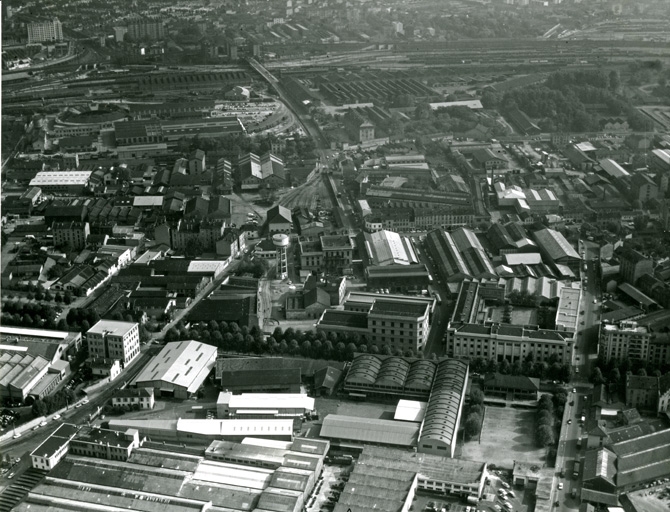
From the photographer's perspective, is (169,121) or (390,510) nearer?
(390,510)

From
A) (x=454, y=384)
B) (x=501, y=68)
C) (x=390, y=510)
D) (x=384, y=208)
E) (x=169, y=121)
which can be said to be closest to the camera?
(x=390, y=510)

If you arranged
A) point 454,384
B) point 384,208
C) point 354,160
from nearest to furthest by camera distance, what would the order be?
1. point 454,384
2. point 384,208
3. point 354,160

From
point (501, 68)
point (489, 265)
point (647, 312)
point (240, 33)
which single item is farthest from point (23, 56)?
point (647, 312)

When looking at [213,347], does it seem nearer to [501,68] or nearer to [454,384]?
[454,384]

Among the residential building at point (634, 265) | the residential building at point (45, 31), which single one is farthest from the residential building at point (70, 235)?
the residential building at point (45, 31)

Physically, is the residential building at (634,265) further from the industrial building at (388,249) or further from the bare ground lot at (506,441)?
the bare ground lot at (506,441)
